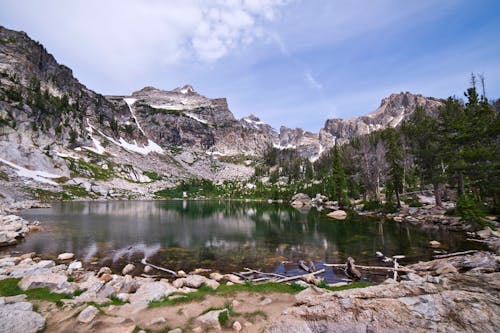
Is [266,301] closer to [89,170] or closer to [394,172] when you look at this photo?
[394,172]

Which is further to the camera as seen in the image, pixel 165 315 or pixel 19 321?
pixel 165 315

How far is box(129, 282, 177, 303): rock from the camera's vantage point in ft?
41.4

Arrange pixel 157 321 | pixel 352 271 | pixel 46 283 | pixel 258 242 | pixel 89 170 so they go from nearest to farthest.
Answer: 1. pixel 157 321
2. pixel 46 283
3. pixel 352 271
4. pixel 258 242
5. pixel 89 170

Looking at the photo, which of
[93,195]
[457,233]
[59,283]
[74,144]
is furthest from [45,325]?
[74,144]

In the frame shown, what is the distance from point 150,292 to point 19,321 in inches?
216

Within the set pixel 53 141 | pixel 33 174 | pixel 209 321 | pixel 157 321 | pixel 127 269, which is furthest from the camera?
pixel 53 141

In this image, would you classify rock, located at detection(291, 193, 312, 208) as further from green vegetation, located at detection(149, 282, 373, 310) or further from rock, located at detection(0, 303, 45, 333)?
rock, located at detection(0, 303, 45, 333)

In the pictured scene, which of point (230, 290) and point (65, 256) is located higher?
point (230, 290)

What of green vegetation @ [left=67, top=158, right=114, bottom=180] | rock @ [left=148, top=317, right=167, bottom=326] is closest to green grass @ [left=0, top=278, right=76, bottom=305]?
rock @ [left=148, top=317, right=167, bottom=326]

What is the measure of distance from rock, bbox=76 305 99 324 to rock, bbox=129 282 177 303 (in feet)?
8.34

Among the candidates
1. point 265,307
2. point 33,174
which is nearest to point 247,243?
point 265,307

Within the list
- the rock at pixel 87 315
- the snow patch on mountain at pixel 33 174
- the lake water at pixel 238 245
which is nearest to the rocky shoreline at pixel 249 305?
the rock at pixel 87 315

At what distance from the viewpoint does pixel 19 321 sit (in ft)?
29.5

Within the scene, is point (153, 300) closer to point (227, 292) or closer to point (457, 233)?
point (227, 292)
